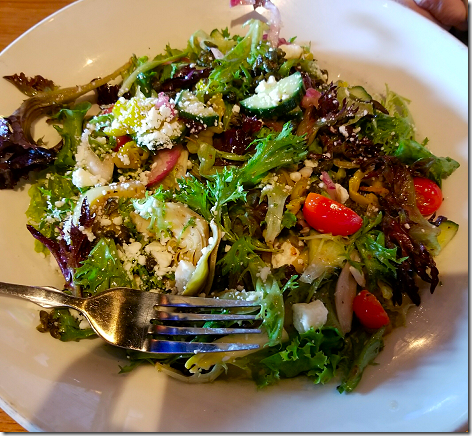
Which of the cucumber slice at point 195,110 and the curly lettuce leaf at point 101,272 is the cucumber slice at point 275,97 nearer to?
the cucumber slice at point 195,110

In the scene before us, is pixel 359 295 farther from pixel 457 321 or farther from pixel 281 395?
pixel 281 395

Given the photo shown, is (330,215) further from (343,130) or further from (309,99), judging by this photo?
(309,99)

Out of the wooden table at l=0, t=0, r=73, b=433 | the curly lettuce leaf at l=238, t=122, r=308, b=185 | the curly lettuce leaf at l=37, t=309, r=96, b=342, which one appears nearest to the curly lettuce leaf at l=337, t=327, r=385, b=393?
the curly lettuce leaf at l=238, t=122, r=308, b=185

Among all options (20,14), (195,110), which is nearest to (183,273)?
(195,110)

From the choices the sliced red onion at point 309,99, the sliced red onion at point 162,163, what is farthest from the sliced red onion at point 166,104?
the sliced red onion at point 309,99

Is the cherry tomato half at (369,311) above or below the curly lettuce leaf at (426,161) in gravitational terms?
below

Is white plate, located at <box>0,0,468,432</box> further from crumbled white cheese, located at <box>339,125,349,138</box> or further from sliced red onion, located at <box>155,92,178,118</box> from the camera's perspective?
sliced red onion, located at <box>155,92,178,118</box>
